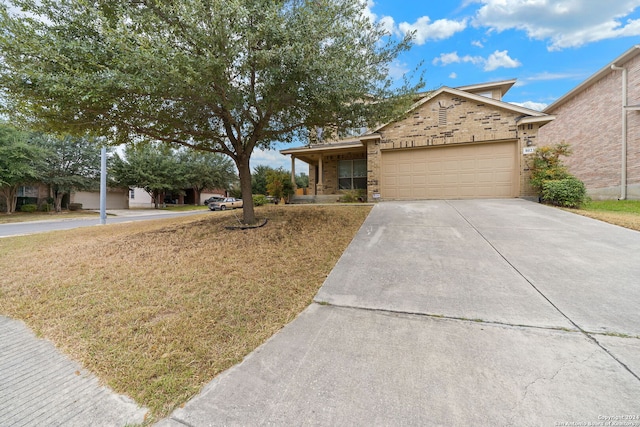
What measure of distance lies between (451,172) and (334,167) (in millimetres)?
6227

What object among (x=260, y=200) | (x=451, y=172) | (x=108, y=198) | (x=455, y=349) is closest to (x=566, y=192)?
(x=451, y=172)

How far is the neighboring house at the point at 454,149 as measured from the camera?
10.1 metres

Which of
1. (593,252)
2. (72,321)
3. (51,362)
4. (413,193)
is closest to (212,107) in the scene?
(72,321)

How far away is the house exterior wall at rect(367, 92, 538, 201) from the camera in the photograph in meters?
10.0

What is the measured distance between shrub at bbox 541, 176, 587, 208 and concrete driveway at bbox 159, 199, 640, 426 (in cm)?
481

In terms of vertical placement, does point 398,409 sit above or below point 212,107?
below

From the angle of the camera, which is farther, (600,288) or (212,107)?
(212,107)

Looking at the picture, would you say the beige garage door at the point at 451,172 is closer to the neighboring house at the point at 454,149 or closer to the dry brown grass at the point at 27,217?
the neighboring house at the point at 454,149

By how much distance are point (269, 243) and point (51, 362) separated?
3.63 m

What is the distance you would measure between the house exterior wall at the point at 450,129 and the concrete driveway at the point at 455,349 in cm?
685

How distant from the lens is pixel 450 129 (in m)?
10.6

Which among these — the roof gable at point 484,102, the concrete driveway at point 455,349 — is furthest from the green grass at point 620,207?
the concrete driveway at point 455,349

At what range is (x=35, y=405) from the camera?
181cm

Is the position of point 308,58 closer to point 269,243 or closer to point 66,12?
point 269,243
